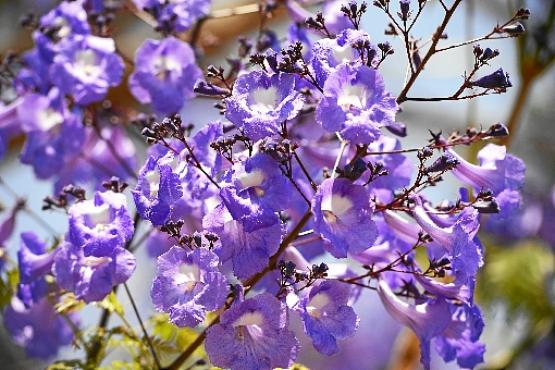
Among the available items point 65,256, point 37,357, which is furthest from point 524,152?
point 65,256

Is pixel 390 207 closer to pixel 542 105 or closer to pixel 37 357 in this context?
pixel 37 357

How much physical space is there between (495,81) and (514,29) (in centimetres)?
6

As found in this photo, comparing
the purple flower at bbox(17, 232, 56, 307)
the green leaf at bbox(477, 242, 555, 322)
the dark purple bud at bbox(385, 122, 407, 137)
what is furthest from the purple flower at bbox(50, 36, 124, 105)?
the green leaf at bbox(477, 242, 555, 322)

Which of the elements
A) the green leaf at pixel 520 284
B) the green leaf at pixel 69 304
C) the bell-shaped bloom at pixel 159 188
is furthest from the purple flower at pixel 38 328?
the green leaf at pixel 520 284

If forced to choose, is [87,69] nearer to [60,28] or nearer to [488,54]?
[60,28]

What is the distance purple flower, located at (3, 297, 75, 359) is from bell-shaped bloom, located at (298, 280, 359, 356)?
1.77 feet

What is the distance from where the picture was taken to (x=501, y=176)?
118 cm

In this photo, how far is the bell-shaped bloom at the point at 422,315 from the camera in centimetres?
112

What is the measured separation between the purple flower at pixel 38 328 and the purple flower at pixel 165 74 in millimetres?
326

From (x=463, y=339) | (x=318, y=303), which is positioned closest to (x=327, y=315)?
(x=318, y=303)

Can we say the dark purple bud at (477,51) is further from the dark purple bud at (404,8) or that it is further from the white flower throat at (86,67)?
the white flower throat at (86,67)

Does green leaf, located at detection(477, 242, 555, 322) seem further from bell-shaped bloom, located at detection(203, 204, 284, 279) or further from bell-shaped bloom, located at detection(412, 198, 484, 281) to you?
bell-shaped bloom, located at detection(203, 204, 284, 279)

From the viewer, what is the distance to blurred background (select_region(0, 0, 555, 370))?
6.37 feet

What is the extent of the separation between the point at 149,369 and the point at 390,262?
319 millimetres
